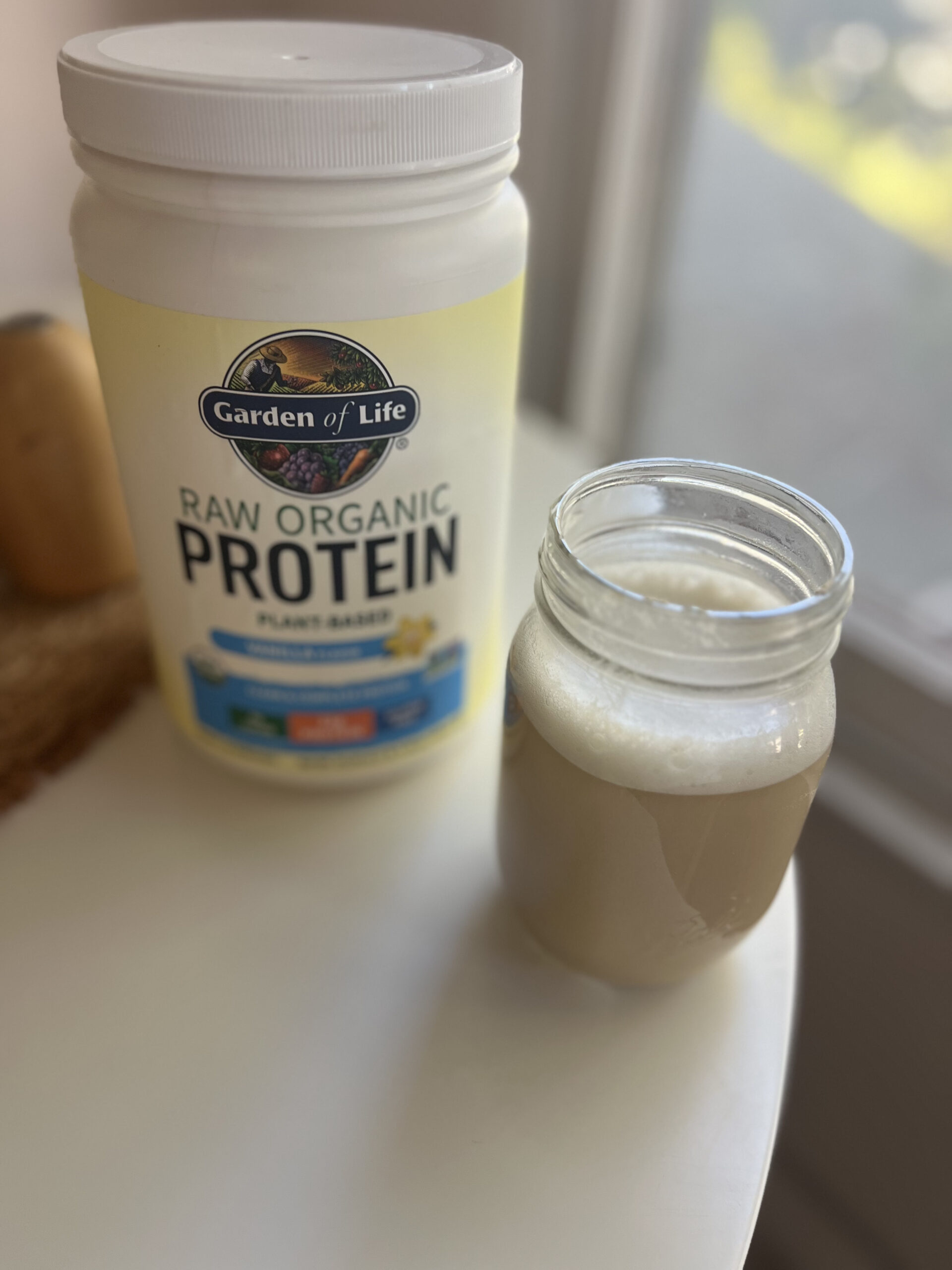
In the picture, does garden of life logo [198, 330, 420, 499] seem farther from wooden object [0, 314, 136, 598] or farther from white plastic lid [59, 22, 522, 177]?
wooden object [0, 314, 136, 598]

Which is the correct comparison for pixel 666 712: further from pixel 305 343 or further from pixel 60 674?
pixel 60 674

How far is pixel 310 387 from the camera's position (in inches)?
14.9

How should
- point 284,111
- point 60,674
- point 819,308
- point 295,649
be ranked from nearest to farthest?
1. point 284,111
2. point 295,649
3. point 60,674
4. point 819,308

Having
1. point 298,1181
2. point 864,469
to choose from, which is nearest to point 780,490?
point 298,1181

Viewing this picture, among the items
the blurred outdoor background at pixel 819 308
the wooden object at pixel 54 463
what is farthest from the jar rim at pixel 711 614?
the blurred outdoor background at pixel 819 308

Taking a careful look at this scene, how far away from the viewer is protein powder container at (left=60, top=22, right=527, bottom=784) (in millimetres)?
341

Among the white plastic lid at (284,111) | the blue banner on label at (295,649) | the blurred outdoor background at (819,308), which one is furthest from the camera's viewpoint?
the blurred outdoor background at (819,308)

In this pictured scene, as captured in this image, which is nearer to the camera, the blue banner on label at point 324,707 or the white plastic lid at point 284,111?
the white plastic lid at point 284,111

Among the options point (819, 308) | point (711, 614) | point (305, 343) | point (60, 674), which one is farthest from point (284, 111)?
point (819, 308)

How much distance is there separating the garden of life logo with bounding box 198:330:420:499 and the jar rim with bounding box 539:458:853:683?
79 mm

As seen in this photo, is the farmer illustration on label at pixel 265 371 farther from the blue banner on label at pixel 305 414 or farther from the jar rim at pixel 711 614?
the jar rim at pixel 711 614

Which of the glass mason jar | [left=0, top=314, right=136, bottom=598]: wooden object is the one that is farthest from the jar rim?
[left=0, top=314, right=136, bottom=598]: wooden object

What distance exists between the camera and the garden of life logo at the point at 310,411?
1.23 feet

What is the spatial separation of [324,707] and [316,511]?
11cm
